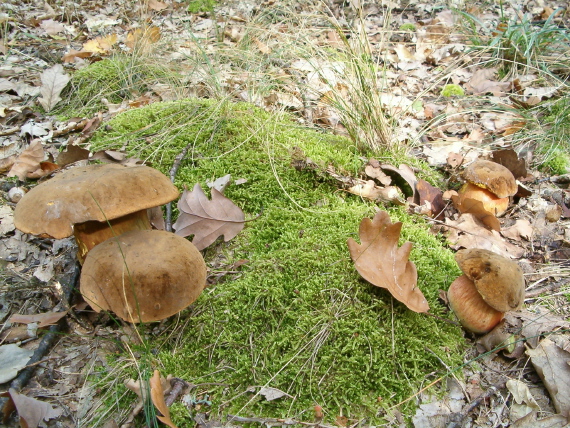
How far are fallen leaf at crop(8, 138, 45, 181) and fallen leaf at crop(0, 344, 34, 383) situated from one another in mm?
1642

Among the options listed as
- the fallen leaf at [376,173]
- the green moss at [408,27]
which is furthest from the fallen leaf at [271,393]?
the green moss at [408,27]

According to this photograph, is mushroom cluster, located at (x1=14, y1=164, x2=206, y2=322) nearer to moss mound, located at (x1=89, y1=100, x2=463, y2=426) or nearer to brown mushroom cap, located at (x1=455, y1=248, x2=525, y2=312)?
moss mound, located at (x1=89, y1=100, x2=463, y2=426)

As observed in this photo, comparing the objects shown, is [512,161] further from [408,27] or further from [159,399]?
[408,27]

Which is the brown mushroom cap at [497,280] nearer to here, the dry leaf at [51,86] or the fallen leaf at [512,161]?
the fallen leaf at [512,161]

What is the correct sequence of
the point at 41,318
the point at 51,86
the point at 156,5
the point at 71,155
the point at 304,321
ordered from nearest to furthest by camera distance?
the point at 304,321, the point at 41,318, the point at 71,155, the point at 51,86, the point at 156,5

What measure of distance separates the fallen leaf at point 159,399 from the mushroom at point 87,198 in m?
0.71

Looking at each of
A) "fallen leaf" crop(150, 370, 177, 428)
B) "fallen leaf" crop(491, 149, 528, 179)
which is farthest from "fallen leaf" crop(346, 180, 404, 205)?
"fallen leaf" crop(150, 370, 177, 428)

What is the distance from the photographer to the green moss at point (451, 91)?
4449mm

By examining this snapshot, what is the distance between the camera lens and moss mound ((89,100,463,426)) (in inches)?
68.3

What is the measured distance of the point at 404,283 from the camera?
6.12 ft

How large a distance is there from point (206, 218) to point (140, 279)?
76 cm

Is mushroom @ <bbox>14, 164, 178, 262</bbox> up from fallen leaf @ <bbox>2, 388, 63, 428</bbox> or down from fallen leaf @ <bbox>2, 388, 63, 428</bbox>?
up

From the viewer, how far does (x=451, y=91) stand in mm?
4473

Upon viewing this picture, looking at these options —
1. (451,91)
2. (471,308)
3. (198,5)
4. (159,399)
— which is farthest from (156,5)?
(471,308)
